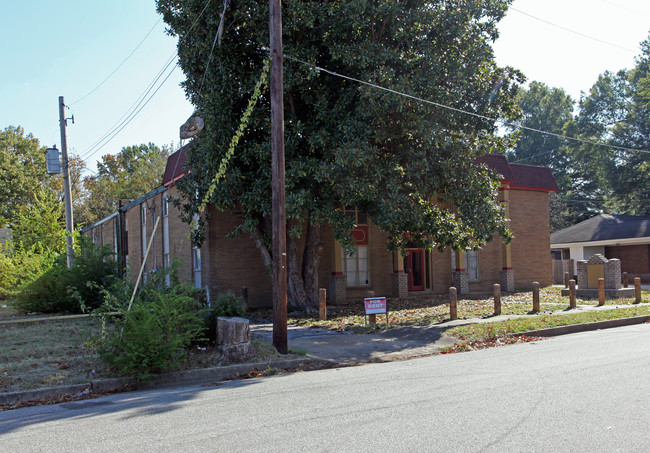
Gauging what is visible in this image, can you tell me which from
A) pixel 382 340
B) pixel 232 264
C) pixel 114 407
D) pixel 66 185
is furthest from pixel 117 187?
pixel 114 407

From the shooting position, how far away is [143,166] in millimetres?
59469

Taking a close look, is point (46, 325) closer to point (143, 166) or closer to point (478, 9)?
point (478, 9)

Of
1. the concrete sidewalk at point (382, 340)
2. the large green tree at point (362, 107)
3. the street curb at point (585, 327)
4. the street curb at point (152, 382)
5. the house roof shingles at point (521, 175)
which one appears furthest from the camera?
the house roof shingles at point (521, 175)

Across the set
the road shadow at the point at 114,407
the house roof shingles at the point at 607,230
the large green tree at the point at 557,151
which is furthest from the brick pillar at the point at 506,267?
the large green tree at the point at 557,151

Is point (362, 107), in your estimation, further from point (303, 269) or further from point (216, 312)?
point (216, 312)

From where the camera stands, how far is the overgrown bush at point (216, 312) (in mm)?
11039

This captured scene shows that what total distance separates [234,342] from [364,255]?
593 inches

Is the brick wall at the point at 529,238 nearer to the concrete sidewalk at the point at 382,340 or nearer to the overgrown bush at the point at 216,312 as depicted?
the concrete sidewalk at the point at 382,340

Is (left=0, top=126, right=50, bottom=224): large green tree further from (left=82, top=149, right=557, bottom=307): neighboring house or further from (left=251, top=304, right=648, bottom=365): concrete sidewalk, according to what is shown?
(left=251, top=304, right=648, bottom=365): concrete sidewalk

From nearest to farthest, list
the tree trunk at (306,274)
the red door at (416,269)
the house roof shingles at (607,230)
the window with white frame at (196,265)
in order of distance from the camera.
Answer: the tree trunk at (306,274) → the window with white frame at (196,265) → the red door at (416,269) → the house roof shingles at (607,230)

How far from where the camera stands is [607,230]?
36.2 meters

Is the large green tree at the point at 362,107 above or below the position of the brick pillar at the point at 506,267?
above

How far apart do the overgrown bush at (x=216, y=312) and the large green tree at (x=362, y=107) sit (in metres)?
4.53

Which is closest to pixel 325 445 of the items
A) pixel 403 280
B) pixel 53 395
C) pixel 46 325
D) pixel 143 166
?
pixel 53 395
